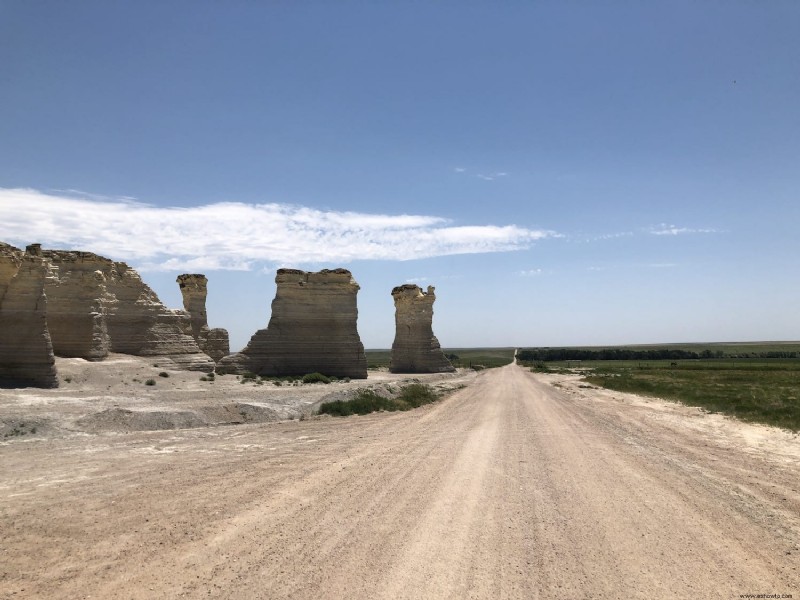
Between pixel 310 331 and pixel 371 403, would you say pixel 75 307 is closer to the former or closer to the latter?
pixel 310 331

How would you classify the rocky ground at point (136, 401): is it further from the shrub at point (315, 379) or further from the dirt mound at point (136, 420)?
the shrub at point (315, 379)

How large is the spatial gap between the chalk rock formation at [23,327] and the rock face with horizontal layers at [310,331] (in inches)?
602

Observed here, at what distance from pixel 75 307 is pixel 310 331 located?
15.6m

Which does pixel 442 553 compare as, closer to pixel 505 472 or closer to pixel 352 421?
pixel 505 472

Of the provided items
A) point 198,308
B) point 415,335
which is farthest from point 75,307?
point 415,335

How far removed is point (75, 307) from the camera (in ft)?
93.8

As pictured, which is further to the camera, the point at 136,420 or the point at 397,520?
the point at 136,420

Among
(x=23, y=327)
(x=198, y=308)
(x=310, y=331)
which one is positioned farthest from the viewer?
(x=198, y=308)

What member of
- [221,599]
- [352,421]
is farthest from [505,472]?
[352,421]

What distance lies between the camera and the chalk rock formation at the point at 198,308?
148ft

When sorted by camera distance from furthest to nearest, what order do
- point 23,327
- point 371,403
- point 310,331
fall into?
point 310,331 < point 371,403 < point 23,327

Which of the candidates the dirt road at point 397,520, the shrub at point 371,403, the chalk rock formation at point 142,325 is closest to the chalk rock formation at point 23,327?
the chalk rock formation at point 142,325

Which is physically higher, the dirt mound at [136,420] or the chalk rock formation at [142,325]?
the chalk rock formation at [142,325]

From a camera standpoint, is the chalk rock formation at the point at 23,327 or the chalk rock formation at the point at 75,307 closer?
the chalk rock formation at the point at 23,327
